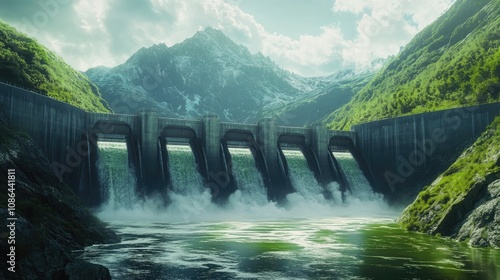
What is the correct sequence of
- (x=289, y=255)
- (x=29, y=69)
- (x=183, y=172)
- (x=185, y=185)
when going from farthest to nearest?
(x=29, y=69), (x=183, y=172), (x=185, y=185), (x=289, y=255)

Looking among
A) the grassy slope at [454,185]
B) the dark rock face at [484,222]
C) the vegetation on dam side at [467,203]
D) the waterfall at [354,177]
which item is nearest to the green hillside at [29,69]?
the waterfall at [354,177]

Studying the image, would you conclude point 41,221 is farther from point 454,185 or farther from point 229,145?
point 229,145

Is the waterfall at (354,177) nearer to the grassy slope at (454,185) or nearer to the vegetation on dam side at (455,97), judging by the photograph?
the vegetation on dam side at (455,97)

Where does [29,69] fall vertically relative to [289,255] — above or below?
above

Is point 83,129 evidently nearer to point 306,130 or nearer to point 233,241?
point 233,241

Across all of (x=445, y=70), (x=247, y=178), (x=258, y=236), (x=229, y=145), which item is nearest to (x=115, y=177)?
(x=247, y=178)

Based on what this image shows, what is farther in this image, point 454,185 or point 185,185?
point 185,185

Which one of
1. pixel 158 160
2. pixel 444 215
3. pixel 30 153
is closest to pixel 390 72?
pixel 158 160

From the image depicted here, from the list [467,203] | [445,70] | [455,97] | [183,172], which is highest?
[445,70]
